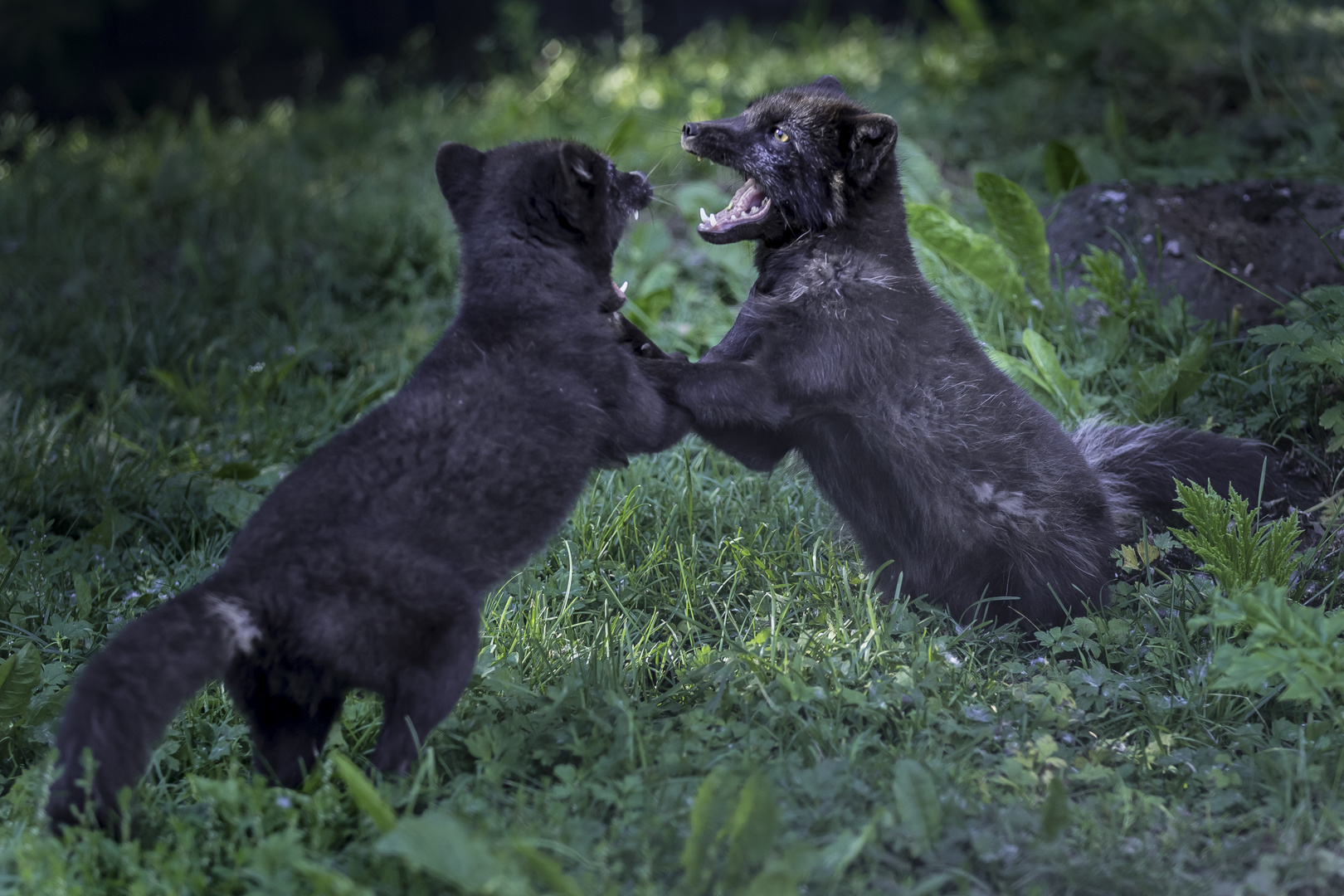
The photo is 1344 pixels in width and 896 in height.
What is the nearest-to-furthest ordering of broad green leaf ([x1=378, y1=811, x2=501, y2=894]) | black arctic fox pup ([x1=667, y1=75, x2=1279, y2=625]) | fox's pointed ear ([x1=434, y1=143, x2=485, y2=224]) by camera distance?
1. broad green leaf ([x1=378, y1=811, x2=501, y2=894])
2. fox's pointed ear ([x1=434, y1=143, x2=485, y2=224])
3. black arctic fox pup ([x1=667, y1=75, x2=1279, y2=625])

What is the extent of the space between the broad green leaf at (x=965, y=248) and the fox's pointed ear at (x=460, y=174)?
6.62 ft

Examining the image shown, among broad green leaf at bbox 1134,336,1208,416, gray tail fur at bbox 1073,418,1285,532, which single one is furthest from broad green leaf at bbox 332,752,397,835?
broad green leaf at bbox 1134,336,1208,416

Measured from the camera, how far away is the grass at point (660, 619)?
2.25m

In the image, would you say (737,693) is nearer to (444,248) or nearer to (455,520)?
(455,520)

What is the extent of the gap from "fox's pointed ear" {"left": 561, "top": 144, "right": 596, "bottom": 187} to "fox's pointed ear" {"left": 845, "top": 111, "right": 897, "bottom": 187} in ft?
2.76

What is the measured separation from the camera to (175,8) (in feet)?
33.8

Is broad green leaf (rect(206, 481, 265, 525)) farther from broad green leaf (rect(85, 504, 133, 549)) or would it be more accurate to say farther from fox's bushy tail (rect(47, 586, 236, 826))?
fox's bushy tail (rect(47, 586, 236, 826))

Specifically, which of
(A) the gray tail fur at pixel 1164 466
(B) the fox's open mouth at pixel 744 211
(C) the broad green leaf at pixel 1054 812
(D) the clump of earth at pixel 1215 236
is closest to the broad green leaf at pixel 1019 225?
(D) the clump of earth at pixel 1215 236

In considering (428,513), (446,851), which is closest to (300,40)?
(428,513)

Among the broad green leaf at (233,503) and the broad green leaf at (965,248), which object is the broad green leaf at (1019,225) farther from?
the broad green leaf at (233,503)

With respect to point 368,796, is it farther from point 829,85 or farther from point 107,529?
point 829,85

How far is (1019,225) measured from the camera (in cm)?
445

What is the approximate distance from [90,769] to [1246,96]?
6.79 meters

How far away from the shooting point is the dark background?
9.19m
